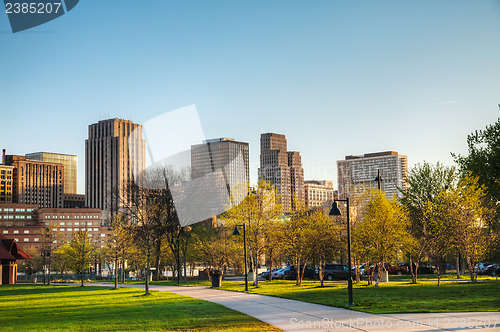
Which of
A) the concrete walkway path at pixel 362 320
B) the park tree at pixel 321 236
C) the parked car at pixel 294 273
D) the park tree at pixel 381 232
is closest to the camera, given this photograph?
the concrete walkway path at pixel 362 320

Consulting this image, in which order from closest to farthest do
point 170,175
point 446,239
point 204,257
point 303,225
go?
1. point 446,239
2. point 303,225
3. point 170,175
4. point 204,257

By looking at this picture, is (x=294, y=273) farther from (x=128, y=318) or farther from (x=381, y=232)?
(x=128, y=318)

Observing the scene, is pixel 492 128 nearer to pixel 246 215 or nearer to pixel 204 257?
pixel 246 215

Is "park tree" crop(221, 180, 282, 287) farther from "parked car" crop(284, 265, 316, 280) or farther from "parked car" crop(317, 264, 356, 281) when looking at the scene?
"parked car" crop(284, 265, 316, 280)

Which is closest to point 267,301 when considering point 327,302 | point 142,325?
point 327,302

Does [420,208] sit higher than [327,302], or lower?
higher

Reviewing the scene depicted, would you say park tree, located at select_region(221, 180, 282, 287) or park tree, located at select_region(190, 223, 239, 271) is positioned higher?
park tree, located at select_region(221, 180, 282, 287)

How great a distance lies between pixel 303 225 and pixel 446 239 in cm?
1176

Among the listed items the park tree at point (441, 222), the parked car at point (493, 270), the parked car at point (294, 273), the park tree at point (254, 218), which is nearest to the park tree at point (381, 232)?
the park tree at point (441, 222)

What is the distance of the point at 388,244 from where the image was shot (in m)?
38.9

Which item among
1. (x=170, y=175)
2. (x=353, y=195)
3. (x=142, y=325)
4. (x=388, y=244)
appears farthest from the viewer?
(x=170, y=175)

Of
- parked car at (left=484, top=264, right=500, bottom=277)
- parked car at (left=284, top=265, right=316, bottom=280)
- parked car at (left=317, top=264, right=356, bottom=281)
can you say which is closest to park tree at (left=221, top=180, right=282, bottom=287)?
parked car at (left=317, top=264, right=356, bottom=281)

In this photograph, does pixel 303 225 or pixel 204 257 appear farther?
pixel 204 257

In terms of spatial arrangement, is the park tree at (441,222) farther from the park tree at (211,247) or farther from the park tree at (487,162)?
the park tree at (211,247)
